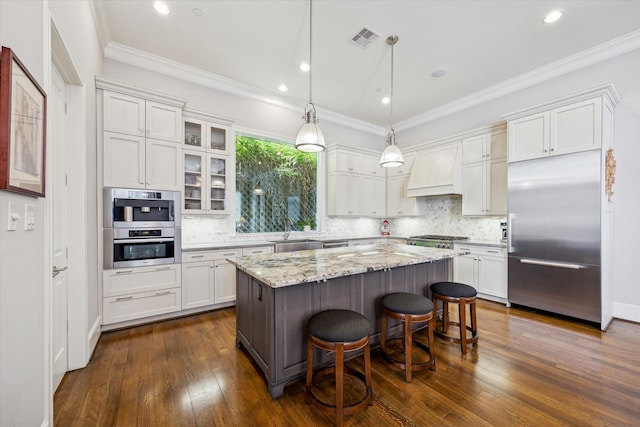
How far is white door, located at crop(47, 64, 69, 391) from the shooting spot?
6.64 ft

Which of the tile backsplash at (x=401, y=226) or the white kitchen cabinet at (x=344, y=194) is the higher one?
the white kitchen cabinet at (x=344, y=194)

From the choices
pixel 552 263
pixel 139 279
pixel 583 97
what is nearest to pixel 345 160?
pixel 583 97

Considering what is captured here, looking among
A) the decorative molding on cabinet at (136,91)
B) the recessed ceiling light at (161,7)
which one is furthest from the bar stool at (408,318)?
the recessed ceiling light at (161,7)

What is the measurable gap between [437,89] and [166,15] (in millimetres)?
4044

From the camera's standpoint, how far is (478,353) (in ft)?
8.27

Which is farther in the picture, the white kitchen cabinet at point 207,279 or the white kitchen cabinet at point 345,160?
the white kitchen cabinet at point 345,160

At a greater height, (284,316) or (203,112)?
(203,112)

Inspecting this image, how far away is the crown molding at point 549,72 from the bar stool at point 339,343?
4.56 meters

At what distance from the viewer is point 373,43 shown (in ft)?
10.8

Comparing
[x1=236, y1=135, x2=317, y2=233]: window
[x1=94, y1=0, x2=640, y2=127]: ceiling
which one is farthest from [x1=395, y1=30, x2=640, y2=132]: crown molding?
[x1=236, y1=135, x2=317, y2=233]: window

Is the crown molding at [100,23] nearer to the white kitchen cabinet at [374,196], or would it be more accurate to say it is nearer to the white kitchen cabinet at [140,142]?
the white kitchen cabinet at [140,142]

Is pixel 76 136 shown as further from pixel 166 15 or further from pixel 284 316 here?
pixel 284 316

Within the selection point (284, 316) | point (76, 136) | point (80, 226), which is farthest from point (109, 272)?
point (284, 316)

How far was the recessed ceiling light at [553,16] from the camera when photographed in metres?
2.78
